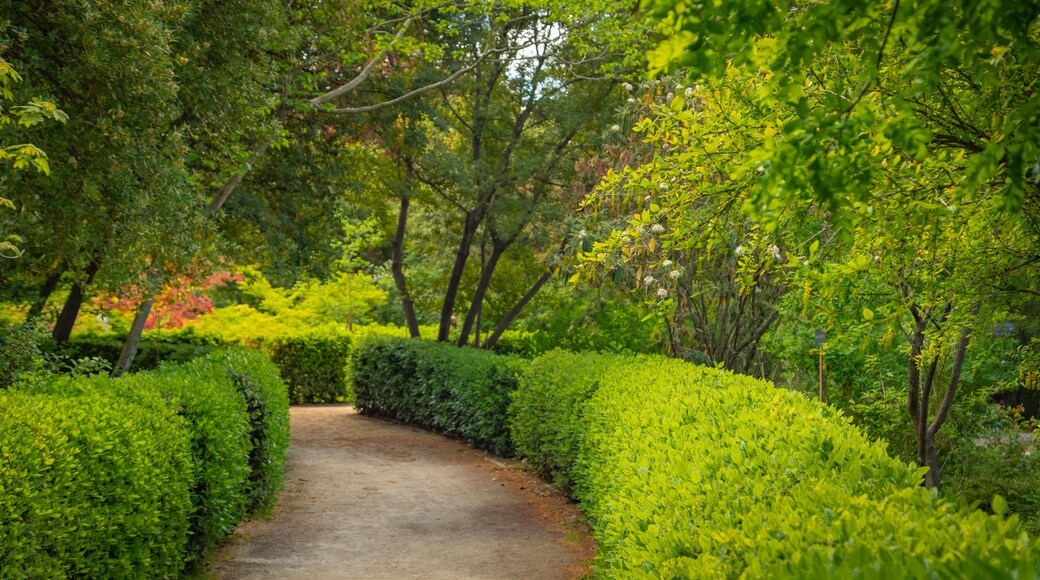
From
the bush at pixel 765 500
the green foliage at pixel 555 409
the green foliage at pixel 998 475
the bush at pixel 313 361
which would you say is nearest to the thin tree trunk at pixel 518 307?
the bush at pixel 313 361

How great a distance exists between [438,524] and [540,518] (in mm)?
1072

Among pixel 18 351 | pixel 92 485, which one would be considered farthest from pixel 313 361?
pixel 92 485

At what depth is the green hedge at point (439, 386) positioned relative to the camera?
43.6 ft

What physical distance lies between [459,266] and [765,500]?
15.5 m

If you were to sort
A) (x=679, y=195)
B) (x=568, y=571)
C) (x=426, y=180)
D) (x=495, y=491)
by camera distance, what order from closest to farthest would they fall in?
(x=679, y=195)
(x=568, y=571)
(x=495, y=491)
(x=426, y=180)

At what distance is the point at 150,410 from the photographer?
6027mm

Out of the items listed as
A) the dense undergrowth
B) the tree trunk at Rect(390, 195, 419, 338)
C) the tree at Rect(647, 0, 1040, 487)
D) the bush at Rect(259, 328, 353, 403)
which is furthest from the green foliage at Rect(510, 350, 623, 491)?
the bush at Rect(259, 328, 353, 403)

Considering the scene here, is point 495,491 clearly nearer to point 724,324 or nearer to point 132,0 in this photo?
point 724,324

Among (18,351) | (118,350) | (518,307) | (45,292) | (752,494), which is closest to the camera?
(752,494)

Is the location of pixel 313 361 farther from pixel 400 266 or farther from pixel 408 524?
pixel 408 524

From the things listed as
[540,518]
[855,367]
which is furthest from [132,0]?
[855,367]

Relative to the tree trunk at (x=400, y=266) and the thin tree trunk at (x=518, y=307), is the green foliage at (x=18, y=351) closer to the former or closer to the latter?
the thin tree trunk at (x=518, y=307)

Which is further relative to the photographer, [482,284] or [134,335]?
[482,284]

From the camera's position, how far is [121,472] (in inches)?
199
